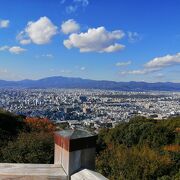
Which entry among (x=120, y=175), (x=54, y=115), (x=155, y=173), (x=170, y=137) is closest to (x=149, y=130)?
(x=170, y=137)

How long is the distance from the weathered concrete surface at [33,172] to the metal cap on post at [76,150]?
0.06 m

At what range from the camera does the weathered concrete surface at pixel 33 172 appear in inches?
102

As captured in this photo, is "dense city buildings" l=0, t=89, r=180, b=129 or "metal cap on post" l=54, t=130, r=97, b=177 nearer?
"metal cap on post" l=54, t=130, r=97, b=177

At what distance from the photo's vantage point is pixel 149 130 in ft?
85.7

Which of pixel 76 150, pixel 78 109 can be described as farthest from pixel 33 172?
pixel 78 109

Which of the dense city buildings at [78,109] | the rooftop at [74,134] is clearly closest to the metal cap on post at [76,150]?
the rooftop at [74,134]

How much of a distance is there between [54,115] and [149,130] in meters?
37.7

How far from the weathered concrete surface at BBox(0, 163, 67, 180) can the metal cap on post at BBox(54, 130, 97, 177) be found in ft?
0.18

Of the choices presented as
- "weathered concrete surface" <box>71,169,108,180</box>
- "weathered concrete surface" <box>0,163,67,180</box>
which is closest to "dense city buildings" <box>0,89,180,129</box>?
"weathered concrete surface" <box>0,163,67,180</box>

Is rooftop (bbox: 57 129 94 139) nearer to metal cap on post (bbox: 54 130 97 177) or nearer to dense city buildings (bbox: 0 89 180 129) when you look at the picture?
metal cap on post (bbox: 54 130 97 177)

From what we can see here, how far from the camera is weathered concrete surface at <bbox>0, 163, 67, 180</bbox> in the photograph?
8.48 ft

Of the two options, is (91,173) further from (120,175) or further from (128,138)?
(128,138)

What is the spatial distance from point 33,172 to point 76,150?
35 cm

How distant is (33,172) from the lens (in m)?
2.65
